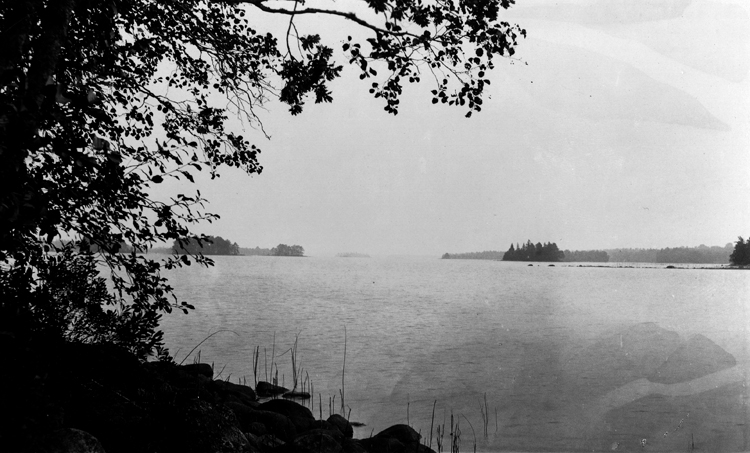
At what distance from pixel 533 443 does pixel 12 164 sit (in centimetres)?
1002

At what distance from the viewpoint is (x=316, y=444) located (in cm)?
577

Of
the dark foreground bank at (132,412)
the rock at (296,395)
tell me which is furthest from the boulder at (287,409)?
the rock at (296,395)

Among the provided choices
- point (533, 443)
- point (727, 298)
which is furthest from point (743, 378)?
point (727, 298)

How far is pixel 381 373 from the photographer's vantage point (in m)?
15.0

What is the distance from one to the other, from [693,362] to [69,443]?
64.4 ft

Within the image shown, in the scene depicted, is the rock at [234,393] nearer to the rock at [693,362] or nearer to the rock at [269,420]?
the rock at [269,420]

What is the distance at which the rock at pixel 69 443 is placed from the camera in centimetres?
342

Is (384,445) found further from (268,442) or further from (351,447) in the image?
(268,442)

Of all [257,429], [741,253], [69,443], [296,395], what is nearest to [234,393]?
[257,429]

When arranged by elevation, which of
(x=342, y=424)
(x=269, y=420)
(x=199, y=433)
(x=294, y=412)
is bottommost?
(x=342, y=424)

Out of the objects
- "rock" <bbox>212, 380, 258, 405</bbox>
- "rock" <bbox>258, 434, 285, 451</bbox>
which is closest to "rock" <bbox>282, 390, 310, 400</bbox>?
"rock" <bbox>212, 380, 258, 405</bbox>

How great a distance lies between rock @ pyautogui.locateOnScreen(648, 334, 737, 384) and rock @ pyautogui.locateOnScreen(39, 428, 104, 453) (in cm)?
1542

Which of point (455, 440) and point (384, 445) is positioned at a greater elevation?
point (384, 445)

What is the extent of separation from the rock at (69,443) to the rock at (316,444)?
7.72 ft
